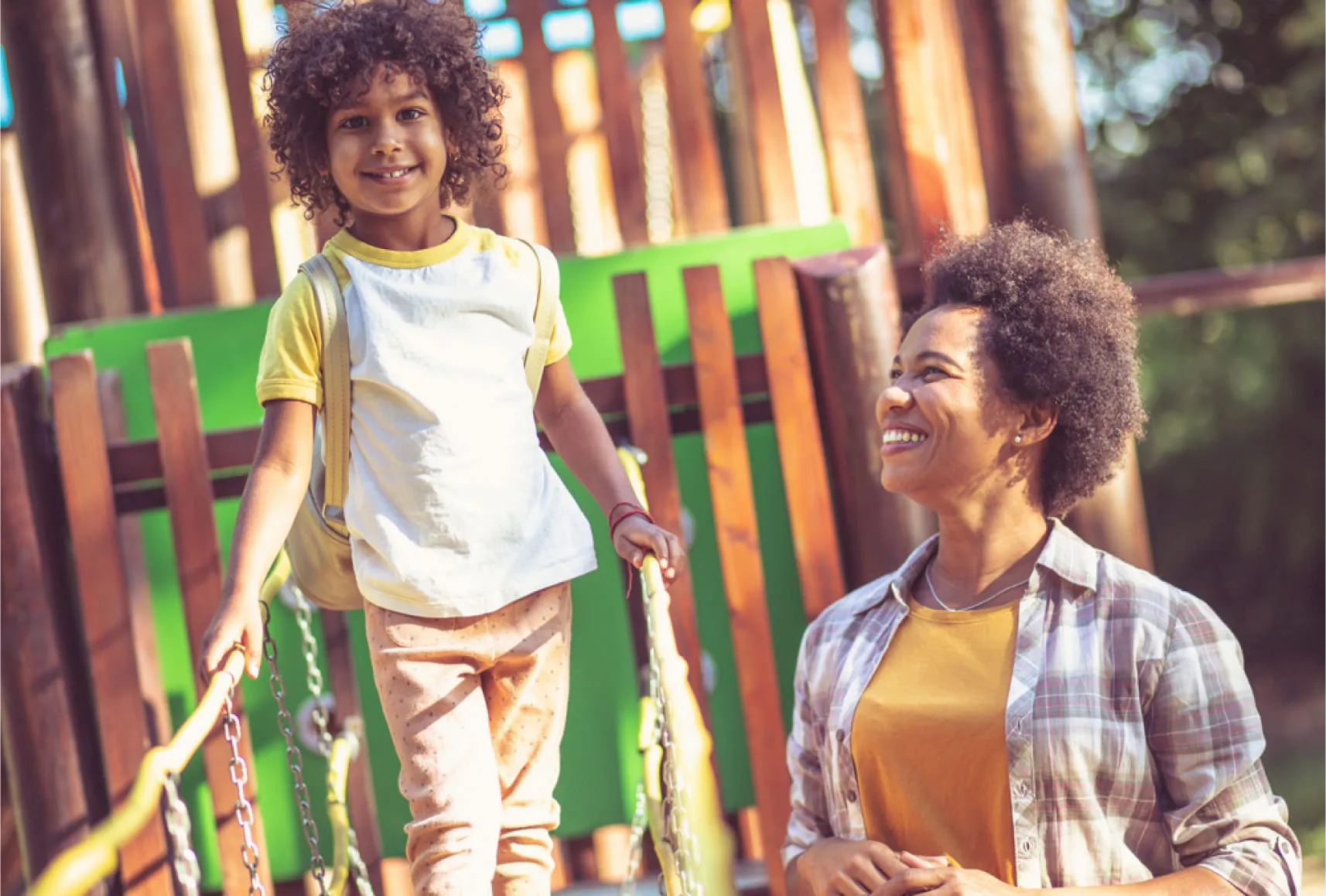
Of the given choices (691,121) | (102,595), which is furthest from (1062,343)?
(102,595)

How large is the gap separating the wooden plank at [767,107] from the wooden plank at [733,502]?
2.09 ft

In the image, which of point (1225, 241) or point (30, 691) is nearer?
point (30, 691)

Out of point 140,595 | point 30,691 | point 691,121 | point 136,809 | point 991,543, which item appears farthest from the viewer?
point 691,121

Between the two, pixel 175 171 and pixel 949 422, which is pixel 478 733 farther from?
pixel 175 171

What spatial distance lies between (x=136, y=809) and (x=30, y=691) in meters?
1.77

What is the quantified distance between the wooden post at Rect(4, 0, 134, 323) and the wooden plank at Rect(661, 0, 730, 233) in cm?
161

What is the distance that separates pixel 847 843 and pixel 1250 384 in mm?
8010

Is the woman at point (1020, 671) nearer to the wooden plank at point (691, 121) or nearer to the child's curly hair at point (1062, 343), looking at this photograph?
the child's curly hair at point (1062, 343)

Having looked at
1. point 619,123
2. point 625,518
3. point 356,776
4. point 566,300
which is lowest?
point 356,776

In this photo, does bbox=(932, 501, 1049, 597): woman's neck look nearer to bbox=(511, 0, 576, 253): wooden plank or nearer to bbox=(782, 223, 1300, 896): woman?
bbox=(782, 223, 1300, 896): woman

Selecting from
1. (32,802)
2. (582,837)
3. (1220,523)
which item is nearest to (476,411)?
(32,802)

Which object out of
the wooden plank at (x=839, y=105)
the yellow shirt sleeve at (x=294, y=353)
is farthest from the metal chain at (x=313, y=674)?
the wooden plank at (x=839, y=105)

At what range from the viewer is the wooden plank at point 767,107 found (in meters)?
4.05

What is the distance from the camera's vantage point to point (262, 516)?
220 centimetres
